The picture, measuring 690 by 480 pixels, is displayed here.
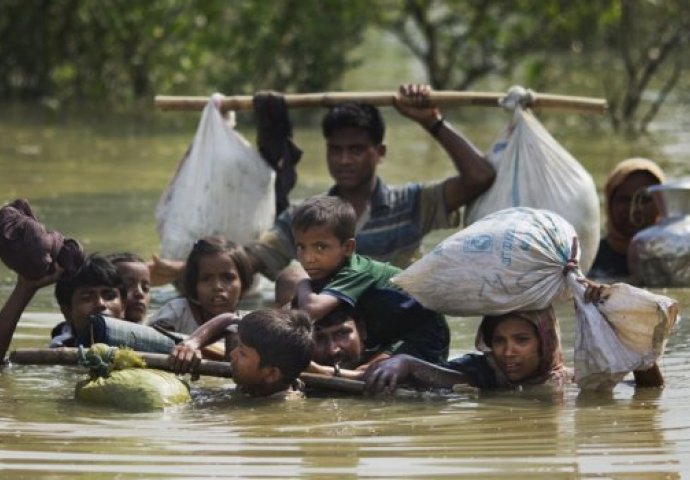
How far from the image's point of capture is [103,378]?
19.7 feet

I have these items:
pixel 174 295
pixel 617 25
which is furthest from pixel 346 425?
pixel 617 25

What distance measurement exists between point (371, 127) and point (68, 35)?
9.34 metres

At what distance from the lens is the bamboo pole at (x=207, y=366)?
616 cm

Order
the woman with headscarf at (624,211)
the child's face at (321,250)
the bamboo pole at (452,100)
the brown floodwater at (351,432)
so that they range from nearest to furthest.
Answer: the brown floodwater at (351,432), the child's face at (321,250), the bamboo pole at (452,100), the woman with headscarf at (624,211)

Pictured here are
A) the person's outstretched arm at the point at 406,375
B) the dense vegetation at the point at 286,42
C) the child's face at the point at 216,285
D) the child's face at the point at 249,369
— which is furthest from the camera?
the dense vegetation at the point at 286,42

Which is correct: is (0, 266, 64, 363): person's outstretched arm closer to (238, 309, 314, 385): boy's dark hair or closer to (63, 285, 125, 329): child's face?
(63, 285, 125, 329): child's face

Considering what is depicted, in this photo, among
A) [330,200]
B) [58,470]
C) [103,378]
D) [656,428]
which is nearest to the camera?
[58,470]

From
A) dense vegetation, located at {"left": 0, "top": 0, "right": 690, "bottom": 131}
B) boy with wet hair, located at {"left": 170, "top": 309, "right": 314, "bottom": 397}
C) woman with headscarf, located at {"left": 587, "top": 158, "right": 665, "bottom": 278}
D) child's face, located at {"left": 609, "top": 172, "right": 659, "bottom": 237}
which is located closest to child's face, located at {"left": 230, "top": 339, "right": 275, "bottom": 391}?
boy with wet hair, located at {"left": 170, "top": 309, "right": 314, "bottom": 397}

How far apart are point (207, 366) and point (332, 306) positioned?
0.48 metres

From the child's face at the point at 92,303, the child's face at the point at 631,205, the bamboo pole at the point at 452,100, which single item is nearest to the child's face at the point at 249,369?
the child's face at the point at 92,303

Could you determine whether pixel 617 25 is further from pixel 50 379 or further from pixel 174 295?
pixel 50 379

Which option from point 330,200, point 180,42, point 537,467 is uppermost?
point 180,42

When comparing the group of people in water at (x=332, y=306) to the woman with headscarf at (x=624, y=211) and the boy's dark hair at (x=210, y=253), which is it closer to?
the boy's dark hair at (x=210, y=253)

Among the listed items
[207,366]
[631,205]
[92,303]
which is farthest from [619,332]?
[631,205]
